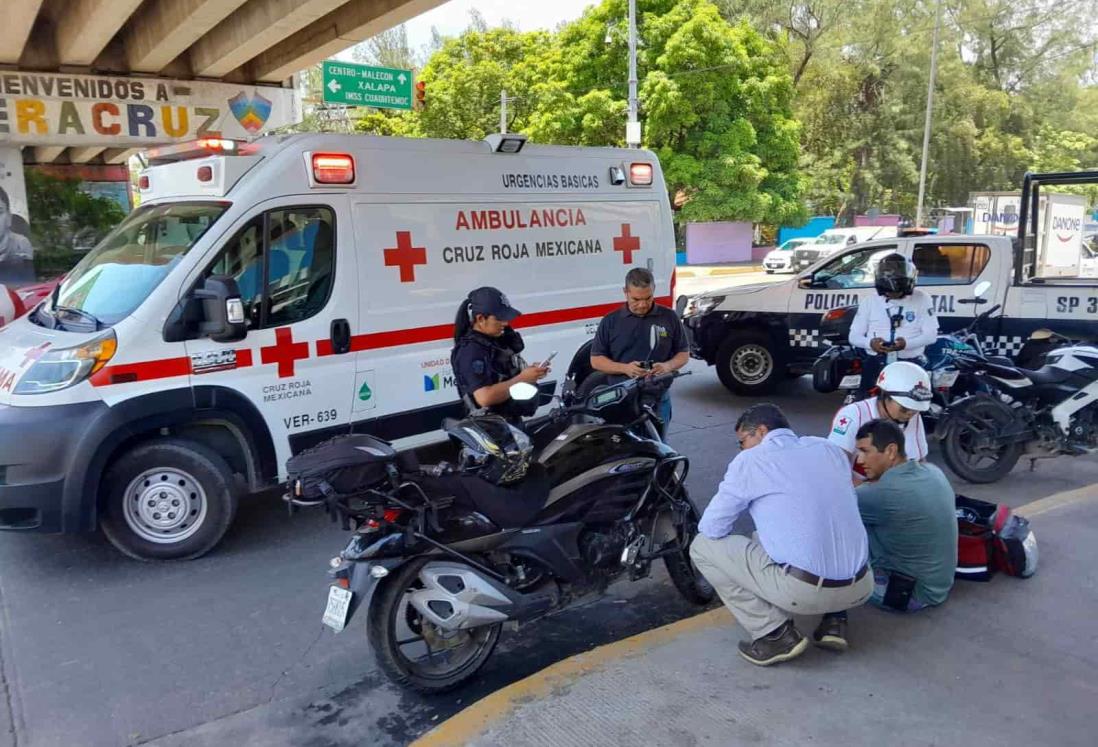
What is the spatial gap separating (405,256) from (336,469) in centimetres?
277

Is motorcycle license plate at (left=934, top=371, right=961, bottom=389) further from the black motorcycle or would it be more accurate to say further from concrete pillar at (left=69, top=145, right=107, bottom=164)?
concrete pillar at (left=69, top=145, right=107, bottom=164)

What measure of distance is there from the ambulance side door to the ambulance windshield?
0.27 meters

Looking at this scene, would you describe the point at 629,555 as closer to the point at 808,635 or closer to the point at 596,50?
the point at 808,635

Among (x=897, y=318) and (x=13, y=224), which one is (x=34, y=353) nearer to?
(x=897, y=318)

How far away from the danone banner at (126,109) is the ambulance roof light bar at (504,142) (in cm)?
898

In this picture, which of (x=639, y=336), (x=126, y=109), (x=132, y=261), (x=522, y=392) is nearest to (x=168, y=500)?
(x=132, y=261)

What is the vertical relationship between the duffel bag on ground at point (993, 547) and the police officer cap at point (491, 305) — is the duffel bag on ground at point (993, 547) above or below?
below

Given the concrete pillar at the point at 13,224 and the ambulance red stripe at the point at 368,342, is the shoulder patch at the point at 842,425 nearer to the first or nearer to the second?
the ambulance red stripe at the point at 368,342

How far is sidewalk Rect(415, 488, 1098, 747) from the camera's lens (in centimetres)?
294

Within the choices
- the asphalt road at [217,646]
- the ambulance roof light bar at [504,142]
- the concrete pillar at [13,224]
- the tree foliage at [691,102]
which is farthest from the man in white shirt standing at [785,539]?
the tree foliage at [691,102]

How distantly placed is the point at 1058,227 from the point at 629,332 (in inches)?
219

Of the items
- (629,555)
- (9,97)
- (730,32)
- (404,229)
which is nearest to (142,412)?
(404,229)

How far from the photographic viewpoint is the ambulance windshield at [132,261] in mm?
4797

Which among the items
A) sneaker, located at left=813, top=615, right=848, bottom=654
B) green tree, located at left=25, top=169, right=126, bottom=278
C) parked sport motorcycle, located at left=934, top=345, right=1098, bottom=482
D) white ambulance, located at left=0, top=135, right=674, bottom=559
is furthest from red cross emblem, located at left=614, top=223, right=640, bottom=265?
green tree, located at left=25, top=169, right=126, bottom=278
